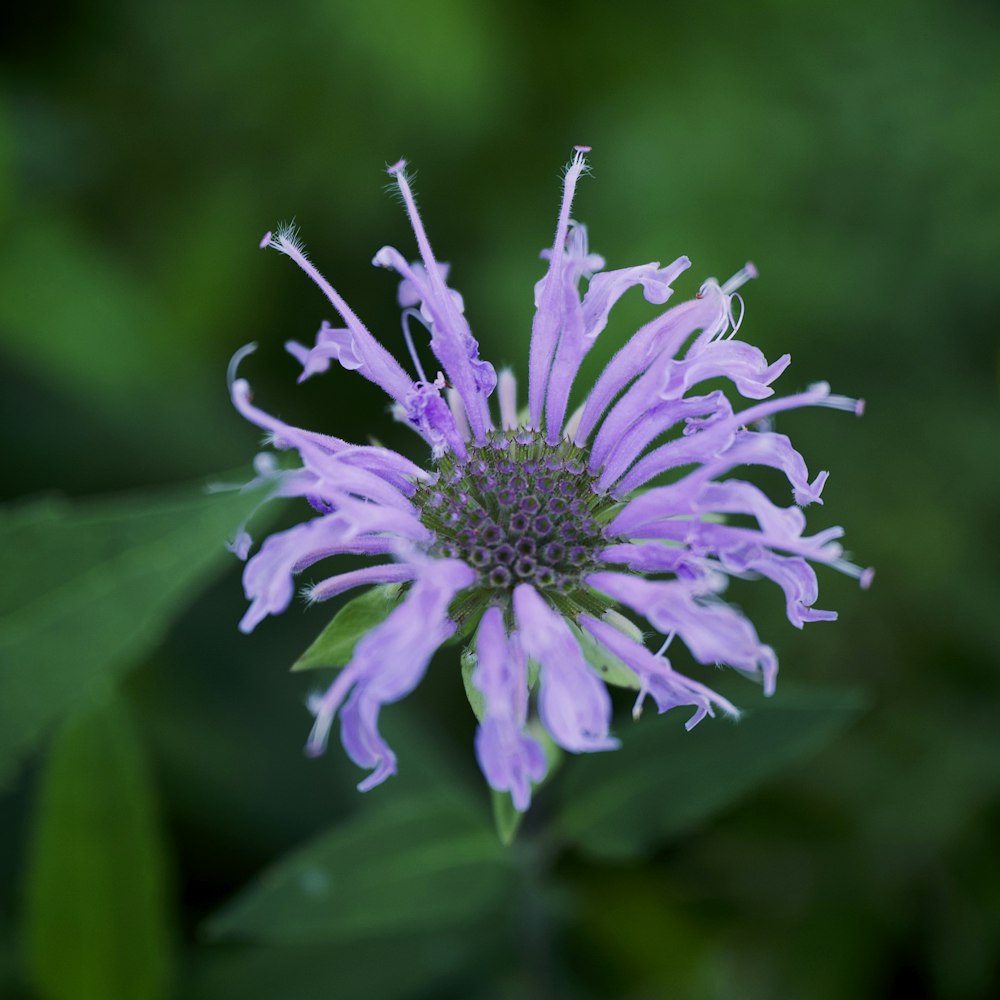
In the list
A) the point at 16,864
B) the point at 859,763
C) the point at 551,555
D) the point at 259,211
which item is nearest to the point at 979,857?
the point at 859,763

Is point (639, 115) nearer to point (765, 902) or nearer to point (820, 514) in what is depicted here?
point (820, 514)

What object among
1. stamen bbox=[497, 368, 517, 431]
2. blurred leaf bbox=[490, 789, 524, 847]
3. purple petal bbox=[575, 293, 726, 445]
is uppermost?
purple petal bbox=[575, 293, 726, 445]

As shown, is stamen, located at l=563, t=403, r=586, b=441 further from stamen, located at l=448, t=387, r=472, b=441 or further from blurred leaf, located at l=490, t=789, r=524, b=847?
blurred leaf, located at l=490, t=789, r=524, b=847

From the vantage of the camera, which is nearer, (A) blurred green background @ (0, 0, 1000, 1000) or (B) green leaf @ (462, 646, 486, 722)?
(B) green leaf @ (462, 646, 486, 722)

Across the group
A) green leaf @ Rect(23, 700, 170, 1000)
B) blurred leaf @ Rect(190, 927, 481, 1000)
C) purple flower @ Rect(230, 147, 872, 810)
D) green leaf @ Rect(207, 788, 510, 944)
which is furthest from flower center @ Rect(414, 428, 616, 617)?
blurred leaf @ Rect(190, 927, 481, 1000)

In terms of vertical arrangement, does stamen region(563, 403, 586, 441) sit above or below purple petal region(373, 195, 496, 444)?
below

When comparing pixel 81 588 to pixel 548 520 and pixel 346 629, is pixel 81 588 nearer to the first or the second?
pixel 346 629

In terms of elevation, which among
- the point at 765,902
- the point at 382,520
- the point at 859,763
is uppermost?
the point at 382,520
